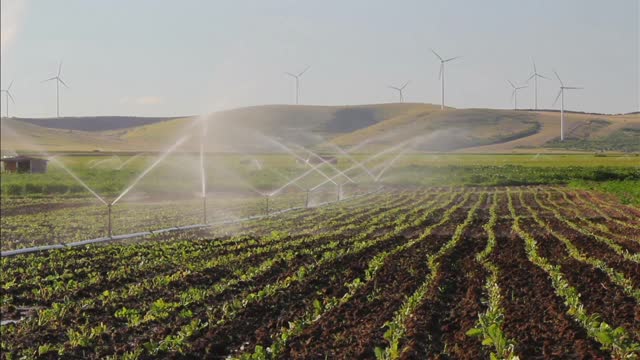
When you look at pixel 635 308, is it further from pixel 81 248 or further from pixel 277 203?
pixel 277 203

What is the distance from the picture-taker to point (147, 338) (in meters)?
11.3

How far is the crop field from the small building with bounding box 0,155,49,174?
46.4 m

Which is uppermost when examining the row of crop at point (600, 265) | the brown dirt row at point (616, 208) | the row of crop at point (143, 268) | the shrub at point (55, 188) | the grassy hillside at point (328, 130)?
the grassy hillside at point (328, 130)

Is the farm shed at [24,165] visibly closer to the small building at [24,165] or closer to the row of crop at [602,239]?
the small building at [24,165]

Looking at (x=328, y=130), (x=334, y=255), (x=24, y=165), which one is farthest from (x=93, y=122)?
(x=334, y=255)

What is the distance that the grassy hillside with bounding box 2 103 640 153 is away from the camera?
105125 mm

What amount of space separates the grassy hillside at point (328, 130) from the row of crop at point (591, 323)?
62002 mm

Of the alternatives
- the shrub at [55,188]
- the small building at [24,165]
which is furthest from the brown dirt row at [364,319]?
the small building at [24,165]

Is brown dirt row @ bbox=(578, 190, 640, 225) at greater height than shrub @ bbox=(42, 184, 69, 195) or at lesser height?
greater

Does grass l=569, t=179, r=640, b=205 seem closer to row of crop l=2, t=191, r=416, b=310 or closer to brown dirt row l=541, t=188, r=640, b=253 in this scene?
brown dirt row l=541, t=188, r=640, b=253

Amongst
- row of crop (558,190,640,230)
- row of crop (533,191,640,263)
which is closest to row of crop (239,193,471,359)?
Answer: row of crop (533,191,640,263)

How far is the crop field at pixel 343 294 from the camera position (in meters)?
10.3

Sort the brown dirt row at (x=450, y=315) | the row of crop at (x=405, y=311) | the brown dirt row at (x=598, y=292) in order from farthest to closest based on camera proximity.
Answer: the brown dirt row at (x=598, y=292) → the brown dirt row at (x=450, y=315) → the row of crop at (x=405, y=311)

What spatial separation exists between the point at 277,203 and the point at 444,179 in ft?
63.4
